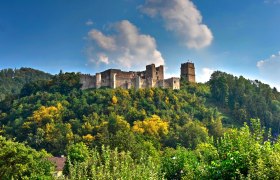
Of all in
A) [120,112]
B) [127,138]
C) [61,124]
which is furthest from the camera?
[120,112]

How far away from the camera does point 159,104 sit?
88.1m

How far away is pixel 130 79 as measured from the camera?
97438 mm

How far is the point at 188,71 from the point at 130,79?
2252 cm

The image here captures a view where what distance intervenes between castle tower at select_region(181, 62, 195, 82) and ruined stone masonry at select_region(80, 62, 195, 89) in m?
15.3

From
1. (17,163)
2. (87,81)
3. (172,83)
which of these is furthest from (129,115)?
(17,163)

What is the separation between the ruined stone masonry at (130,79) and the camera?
3780 inches

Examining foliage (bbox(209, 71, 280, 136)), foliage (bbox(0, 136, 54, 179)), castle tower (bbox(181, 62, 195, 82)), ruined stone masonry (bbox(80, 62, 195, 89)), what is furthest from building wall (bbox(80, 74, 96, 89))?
foliage (bbox(0, 136, 54, 179))

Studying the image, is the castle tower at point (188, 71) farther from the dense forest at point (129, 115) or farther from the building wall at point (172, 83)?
the building wall at point (172, 83)

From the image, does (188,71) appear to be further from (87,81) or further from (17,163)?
(17,163)

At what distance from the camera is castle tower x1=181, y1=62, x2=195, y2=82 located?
114469mm

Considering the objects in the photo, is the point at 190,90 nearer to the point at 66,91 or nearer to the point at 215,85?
the point at 215,85

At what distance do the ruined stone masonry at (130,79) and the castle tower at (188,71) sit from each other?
50.2 feet

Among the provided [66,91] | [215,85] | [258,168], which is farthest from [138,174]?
[215,85]

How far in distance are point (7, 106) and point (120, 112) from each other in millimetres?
29423
